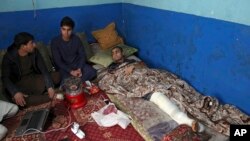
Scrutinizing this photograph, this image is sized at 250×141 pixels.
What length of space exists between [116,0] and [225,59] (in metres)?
2.11

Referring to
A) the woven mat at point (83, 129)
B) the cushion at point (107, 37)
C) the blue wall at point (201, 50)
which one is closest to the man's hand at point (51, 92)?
the woven mat at point (83, 129)

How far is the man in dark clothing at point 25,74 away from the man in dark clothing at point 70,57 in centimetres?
30

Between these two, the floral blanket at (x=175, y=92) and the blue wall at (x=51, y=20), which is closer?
the floral blanket at (x=175, y=92)

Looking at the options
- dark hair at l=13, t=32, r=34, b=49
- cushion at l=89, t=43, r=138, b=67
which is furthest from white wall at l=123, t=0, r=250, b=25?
dark hair at l=13, t=32, r=34, b=49

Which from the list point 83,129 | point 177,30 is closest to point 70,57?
point 83,129

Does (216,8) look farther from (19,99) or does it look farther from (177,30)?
(19,99)

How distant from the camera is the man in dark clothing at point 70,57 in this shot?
284 cm

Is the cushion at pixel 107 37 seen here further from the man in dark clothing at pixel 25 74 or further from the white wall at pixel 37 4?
the man in dark clothing at pixel 25 74

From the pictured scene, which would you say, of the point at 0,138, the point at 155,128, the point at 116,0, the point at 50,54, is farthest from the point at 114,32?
the point at 0,138

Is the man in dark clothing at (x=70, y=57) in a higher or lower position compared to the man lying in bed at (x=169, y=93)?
higher

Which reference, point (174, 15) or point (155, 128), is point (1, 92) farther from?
point (174, 15)

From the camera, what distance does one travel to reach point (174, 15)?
2617 millimetres

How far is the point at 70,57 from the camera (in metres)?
2.95

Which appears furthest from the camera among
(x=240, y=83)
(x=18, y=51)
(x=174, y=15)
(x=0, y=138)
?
(x=174, y=15)
